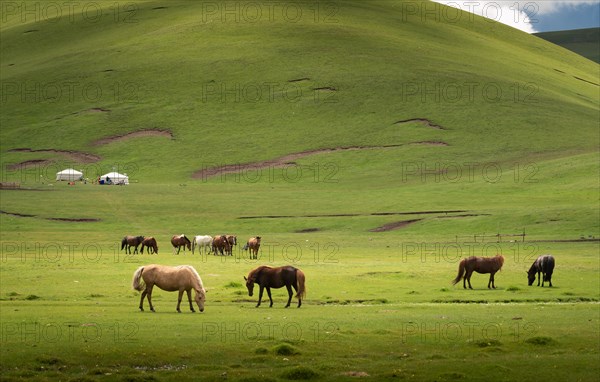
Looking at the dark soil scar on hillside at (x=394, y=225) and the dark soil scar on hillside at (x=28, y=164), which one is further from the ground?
the dark soil scar on hillside at (x=28, y=164)

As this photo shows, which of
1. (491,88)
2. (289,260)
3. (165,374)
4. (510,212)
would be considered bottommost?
(165,374)

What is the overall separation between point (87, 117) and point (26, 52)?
125ft

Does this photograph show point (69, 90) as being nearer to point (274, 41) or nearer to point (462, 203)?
point (274, 41)

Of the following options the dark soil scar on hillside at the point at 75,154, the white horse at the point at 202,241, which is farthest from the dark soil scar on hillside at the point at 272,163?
the white horse at the point at 202,241

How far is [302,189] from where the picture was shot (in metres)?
107

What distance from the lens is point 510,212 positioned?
8256 cm

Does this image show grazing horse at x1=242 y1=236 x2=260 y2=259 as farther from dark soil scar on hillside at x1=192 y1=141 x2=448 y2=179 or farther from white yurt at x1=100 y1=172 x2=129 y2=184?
dark soil scar on hillside at x1=192 y1=141 x2=448 y2=179

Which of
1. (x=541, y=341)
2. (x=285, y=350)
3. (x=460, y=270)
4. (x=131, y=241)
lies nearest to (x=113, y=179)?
(x=131, y=241)

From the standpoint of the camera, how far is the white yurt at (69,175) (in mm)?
116000

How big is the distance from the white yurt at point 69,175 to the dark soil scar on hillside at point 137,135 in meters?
17.3

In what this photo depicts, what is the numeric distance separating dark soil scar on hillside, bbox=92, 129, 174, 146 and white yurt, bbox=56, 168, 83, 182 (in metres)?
17.3

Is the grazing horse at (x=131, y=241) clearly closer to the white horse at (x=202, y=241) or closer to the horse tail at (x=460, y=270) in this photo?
the white horse at (x=202, y=241)

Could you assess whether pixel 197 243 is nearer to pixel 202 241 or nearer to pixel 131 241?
pixel 202 241

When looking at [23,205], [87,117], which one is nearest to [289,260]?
[23,205]
